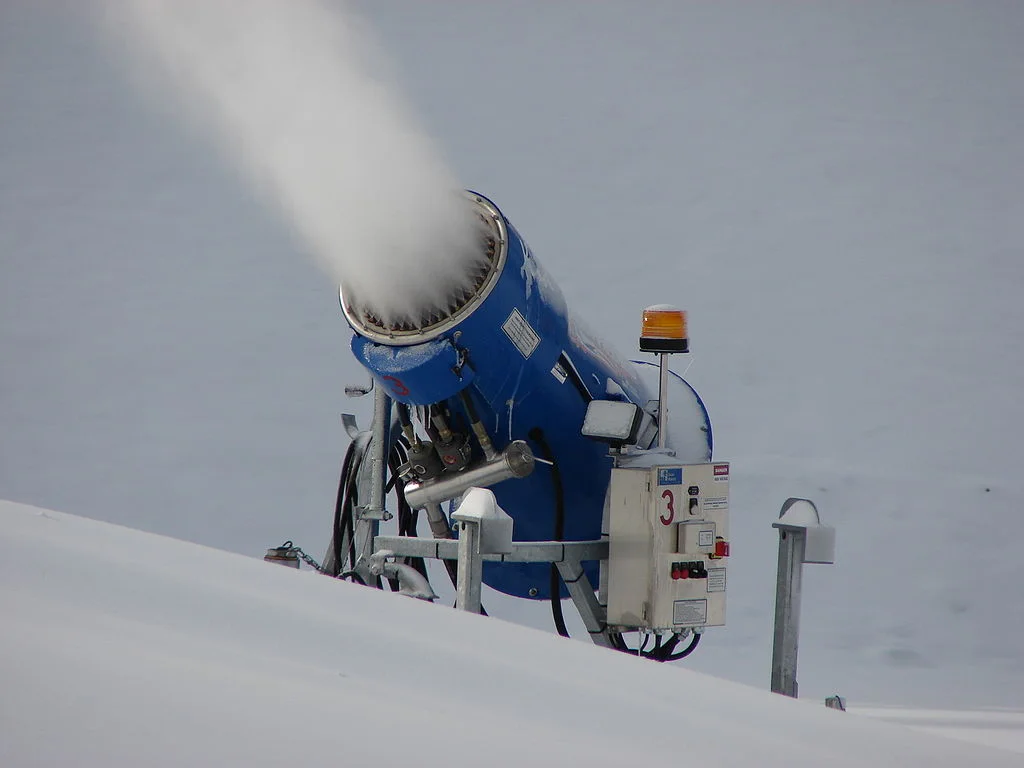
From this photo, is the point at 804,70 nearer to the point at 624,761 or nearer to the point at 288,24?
Result: the point at 288,24

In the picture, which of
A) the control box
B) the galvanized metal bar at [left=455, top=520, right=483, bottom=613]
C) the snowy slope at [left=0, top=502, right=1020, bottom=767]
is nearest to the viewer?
the snowy slope at [left=0, top=502, right=1020, bottom=767]

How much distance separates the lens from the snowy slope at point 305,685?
1360mm

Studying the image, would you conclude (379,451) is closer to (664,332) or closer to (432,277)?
(432,277)

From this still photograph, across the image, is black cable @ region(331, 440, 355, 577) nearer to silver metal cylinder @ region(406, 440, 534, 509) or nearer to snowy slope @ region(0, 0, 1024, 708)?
silver metal cylinder @ region(406, 440, 534, 509)

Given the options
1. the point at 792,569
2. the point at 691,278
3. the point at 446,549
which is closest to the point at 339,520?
the point at 446,549

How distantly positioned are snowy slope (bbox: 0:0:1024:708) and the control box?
1855mm

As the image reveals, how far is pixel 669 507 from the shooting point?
4.32 meters

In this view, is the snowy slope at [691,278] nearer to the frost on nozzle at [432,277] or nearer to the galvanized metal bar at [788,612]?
the galvanized metal bar at [788,612]

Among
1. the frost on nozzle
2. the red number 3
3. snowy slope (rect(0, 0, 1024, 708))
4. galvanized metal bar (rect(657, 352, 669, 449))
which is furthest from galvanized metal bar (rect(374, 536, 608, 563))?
snowy slope (rect(0, 0, 1024, 708))

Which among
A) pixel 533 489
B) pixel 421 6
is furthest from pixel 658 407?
pixel 421 6

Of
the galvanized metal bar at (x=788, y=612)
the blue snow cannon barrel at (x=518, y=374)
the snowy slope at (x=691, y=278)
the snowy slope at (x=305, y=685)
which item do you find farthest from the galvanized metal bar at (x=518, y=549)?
the snowy slope at (x=691, y=278)

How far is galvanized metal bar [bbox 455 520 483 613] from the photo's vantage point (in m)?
3.77

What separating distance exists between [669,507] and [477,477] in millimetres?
667

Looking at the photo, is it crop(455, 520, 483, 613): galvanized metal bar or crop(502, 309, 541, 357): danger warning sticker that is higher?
crop(502, 309, 541, 357): danger warning sticker
